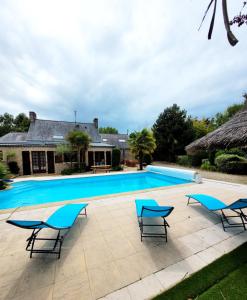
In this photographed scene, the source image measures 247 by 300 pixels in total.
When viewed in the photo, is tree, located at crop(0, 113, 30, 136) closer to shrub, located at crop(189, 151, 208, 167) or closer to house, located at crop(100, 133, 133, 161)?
house, located at crop(100, 133, 133, 161)

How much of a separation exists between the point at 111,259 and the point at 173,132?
21388 millimetres

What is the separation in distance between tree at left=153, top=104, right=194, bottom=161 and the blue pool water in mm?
9613

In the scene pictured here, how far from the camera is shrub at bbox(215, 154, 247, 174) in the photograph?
38.2 ft

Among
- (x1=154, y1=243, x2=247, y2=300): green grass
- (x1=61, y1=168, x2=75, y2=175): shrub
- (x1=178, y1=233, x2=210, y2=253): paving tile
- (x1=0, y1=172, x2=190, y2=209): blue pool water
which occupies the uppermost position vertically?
(x1=154, y1=243, x2=247, y2=300): green grass

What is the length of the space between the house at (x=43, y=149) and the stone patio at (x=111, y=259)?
1169 cm

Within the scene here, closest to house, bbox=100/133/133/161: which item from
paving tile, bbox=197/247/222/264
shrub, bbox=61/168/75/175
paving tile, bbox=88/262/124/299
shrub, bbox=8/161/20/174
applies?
shrub, bbox=61/168/75/175

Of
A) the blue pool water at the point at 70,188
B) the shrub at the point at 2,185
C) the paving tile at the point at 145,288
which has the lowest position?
the blue pool water at the point at 70,188

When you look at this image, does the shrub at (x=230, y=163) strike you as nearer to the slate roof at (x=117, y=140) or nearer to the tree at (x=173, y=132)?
the tree at (x=173, y=132)

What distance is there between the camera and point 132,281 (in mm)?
2150

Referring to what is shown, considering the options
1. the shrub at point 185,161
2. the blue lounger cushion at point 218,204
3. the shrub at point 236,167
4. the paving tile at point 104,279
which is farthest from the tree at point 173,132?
the paving tile at point 104,279

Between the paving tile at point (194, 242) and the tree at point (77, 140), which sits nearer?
the paving tile at point (194, 242)

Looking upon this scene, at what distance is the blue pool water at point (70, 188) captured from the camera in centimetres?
780

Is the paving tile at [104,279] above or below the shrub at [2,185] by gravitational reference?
above

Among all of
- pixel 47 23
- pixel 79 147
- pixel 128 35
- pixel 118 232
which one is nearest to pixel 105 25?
pixel 128 35
